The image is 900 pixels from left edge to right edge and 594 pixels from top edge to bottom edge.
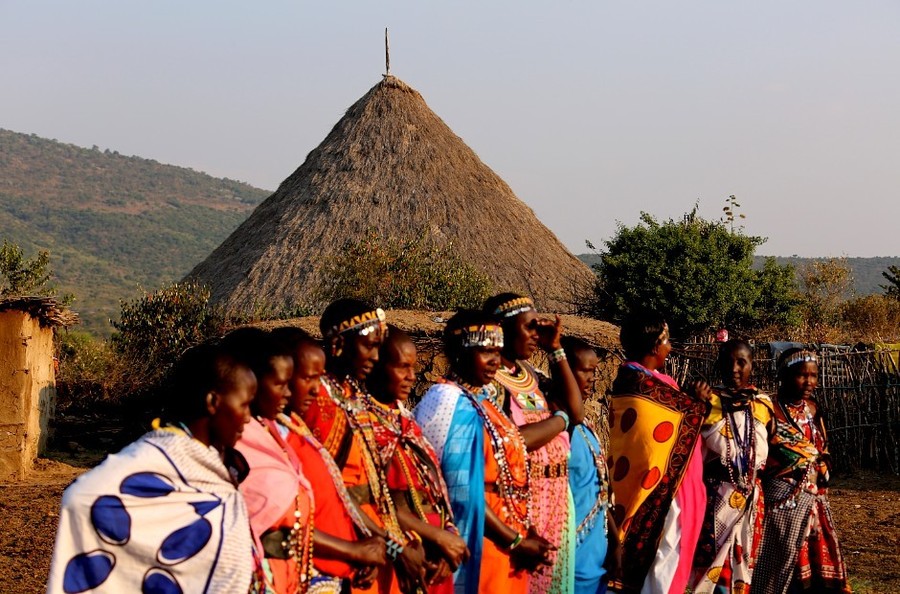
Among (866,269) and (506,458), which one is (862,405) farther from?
(866,269)

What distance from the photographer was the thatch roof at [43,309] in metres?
11.9

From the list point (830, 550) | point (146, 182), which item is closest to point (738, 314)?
point (830, 550)

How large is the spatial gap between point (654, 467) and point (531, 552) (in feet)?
4.62

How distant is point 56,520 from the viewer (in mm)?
8883

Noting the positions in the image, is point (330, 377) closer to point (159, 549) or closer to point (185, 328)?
point (159, 549)

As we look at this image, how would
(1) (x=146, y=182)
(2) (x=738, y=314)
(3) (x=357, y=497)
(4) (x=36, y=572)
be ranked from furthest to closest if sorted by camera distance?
(1) (x=146, y=182) < (2) (x=738, y=314) < (4) (x=36, y=572) < (3) (x=357, y=497)

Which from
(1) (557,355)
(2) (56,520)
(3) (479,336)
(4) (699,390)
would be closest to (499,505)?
(3) (479,336)

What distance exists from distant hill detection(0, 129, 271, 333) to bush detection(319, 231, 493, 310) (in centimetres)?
3242

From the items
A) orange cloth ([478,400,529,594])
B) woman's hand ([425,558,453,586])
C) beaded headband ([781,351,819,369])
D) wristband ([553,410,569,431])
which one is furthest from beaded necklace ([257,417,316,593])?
beaded headband ([781,351,819,369])

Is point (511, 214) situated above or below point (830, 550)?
above

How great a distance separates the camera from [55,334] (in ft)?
48.4

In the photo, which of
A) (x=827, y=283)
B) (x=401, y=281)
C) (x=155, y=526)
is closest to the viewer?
(x=155, y=526)

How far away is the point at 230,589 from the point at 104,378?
46.9 feet

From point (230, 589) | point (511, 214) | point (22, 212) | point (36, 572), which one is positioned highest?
point (22, 212)
